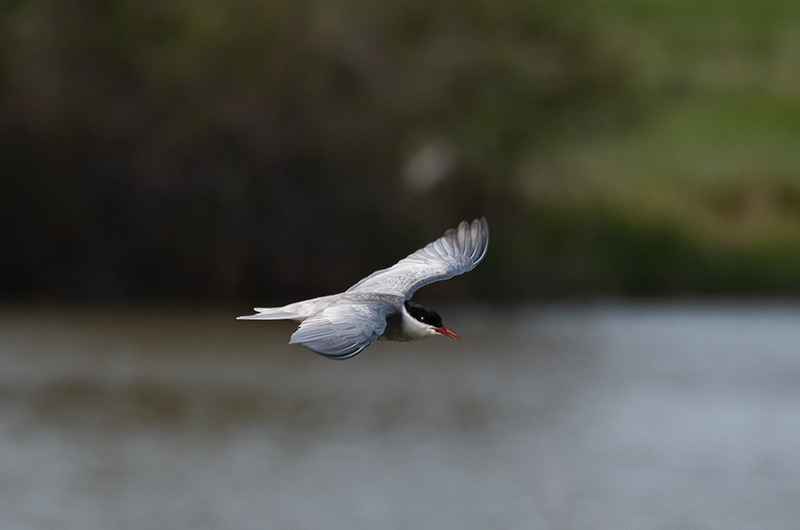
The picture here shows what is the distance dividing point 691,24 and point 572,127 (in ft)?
51.6

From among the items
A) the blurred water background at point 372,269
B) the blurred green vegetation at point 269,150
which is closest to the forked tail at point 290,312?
the blurred water background at point 372,269

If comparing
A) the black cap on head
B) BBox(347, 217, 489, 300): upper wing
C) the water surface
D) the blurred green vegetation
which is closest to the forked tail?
the black cap on head

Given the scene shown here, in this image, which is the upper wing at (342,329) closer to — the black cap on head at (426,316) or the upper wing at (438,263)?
the black cap on head at (426,316)

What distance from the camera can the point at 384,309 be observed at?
7035mm

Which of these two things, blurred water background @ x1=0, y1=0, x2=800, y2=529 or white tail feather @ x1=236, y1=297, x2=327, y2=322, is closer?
white tail feather @ x1=236, y1=297, x2=327, y2=322

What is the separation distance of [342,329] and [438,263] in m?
2.11

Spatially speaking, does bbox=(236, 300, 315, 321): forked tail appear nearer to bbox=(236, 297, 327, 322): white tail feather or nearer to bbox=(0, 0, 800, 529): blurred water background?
bbox=(236, 297, 327, 322): white tail feather

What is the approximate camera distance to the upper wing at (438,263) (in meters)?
8.16

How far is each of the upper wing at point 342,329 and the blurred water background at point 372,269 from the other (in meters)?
6.48

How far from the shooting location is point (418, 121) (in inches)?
1081

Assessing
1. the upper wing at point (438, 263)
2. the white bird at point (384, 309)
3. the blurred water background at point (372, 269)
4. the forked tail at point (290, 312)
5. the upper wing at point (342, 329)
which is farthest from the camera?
the blurred water background at point (372, 269)

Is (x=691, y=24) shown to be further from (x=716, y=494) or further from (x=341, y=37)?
(x=716, y=494)

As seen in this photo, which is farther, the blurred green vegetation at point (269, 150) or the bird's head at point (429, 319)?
the blurred green vegetation at point (269, 150)

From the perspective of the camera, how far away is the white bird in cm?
638
